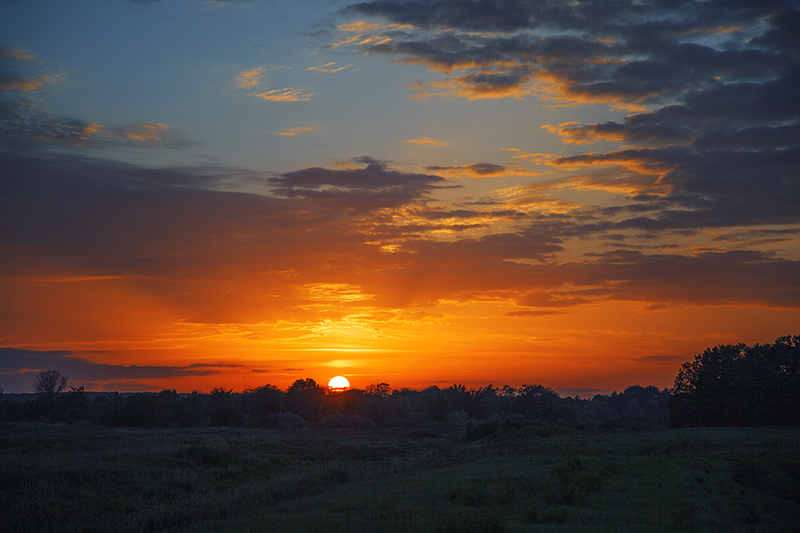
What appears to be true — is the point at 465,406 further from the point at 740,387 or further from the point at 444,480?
the point at 444,480

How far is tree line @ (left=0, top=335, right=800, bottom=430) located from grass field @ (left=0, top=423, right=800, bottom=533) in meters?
40.5

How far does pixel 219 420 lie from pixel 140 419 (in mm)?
16590

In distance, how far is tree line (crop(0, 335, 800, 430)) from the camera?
253 feet

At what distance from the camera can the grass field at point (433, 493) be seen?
18359mm

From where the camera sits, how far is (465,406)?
161000 mm

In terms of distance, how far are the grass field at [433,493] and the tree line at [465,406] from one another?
133ft

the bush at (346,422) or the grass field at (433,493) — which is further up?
the grass field at (433,493)

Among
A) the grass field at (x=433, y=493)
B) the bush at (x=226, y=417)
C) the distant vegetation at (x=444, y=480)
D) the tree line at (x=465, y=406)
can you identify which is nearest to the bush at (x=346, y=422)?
the tree line at (x=465, y=406)

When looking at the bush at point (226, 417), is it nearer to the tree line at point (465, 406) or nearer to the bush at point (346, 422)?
the tree line at point (465, 406)

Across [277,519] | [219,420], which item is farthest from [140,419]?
[277,519]

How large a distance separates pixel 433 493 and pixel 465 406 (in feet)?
462

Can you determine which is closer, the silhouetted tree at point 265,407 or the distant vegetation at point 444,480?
the distant vegetation at point 444,480

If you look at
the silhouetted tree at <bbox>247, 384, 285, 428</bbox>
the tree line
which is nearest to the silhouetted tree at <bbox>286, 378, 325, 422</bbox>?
the tree line

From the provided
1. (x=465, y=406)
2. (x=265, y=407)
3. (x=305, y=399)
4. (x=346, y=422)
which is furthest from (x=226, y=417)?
(x=465, y=406)
